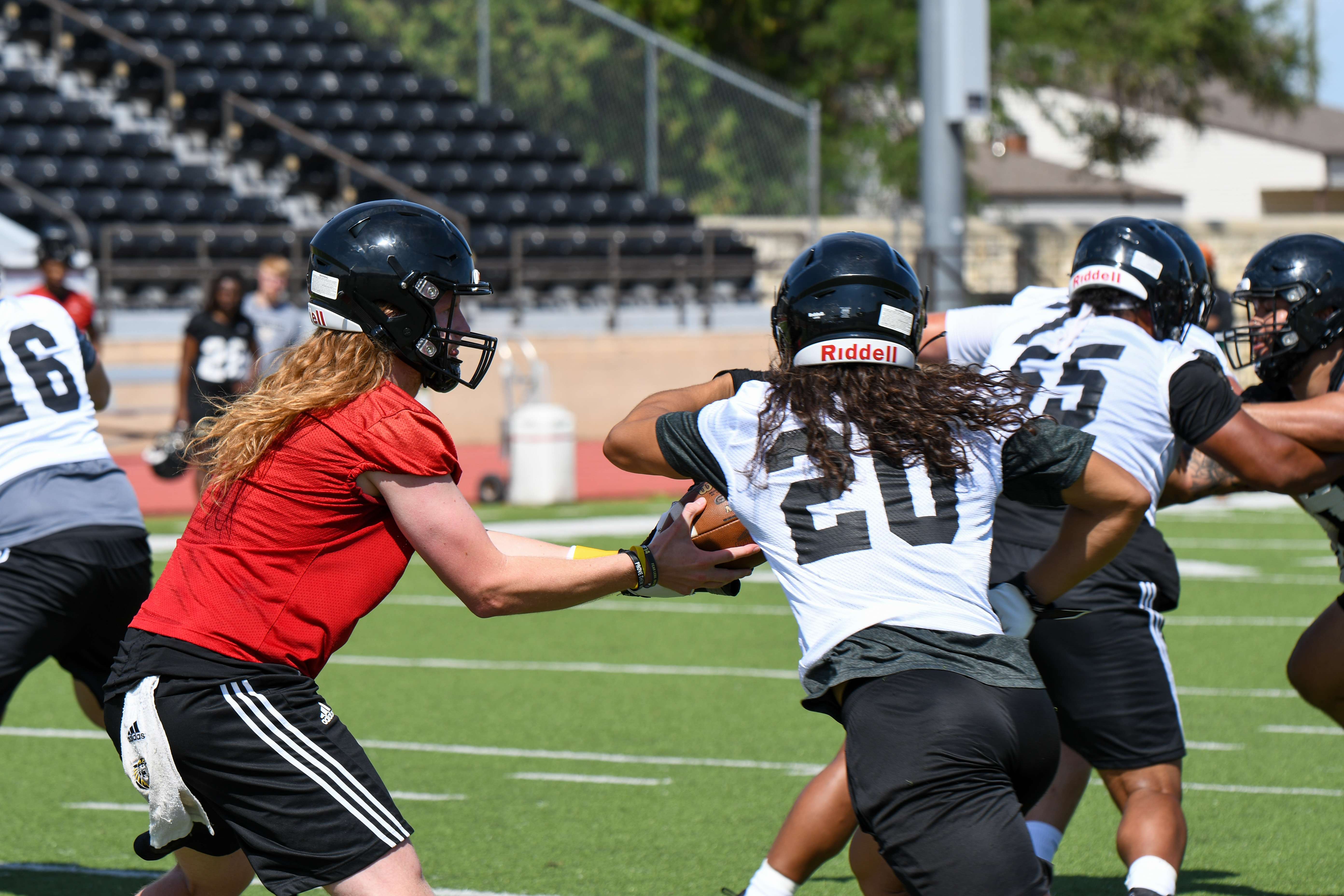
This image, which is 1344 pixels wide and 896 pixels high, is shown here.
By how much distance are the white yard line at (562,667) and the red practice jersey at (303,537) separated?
491cm

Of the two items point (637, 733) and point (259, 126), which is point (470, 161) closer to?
point (259, 126)

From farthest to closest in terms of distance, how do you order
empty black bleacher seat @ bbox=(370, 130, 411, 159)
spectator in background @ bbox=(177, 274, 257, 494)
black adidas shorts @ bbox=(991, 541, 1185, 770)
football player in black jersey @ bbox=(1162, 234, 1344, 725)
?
empty black bleacher seat @ bbox=(370, 130, 411, 159) < spectator in background @ bbox=(177, 274, 257, 494) < football player in black jersey @ bbox=(1162, 234, 1344, 725) < black adidas shorts @ bbox=(991, 541, 1185, 770)

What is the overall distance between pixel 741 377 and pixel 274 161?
18738 mm

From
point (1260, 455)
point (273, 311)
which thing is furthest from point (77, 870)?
point (273, 311)

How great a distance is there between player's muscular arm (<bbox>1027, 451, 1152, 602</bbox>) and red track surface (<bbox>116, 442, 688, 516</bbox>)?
10250 millimetres

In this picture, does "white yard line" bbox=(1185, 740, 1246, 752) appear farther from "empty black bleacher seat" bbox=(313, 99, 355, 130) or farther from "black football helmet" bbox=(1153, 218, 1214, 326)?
"empty black bleacher seat" bbox=(313, 99, 355, 130)

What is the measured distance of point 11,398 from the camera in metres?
4.52

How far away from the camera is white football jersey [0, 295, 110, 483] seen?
177 inches

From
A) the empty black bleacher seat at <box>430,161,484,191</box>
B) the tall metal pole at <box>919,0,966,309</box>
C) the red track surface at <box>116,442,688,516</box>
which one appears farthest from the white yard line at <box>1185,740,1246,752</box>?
the empty black bleacher seat at <box>430,161,484,191</box>

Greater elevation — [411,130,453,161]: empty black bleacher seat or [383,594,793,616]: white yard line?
[411,130,453,161]: empty black bleacher seat

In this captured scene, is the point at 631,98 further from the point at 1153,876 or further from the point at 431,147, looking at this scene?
the point at 1153,876

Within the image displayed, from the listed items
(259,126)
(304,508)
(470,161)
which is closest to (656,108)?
(470,161)

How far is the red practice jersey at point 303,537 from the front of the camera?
2.94m

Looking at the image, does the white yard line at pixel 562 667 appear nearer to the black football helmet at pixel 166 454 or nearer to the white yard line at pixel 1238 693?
the black football helmet at pixel 166 454
